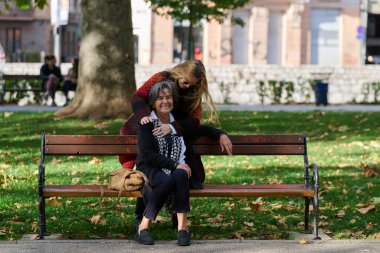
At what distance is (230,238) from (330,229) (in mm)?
973

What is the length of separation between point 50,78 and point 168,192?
2087 centimetres

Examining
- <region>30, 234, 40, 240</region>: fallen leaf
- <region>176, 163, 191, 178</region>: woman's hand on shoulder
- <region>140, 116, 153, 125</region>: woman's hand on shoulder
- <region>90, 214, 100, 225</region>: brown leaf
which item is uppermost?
<region>140, 116, 153, 125</region>: woman's hand on shoulder

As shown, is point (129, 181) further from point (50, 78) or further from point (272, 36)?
point (272, 36)

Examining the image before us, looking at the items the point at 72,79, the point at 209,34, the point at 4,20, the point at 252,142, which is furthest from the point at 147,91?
the point at 4,20

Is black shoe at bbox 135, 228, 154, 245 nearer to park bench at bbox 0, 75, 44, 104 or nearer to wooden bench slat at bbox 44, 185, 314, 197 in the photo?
wooden bench slat at bbox 44, 185, 314, 197

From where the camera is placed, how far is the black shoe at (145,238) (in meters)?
8.53

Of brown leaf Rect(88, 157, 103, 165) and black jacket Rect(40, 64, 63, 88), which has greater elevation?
black jacket Rect(40, 64, 63, 88)

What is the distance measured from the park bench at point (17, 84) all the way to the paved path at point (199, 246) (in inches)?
830

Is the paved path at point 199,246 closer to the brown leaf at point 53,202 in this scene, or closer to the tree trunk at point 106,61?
the brown leaf at point 53,202

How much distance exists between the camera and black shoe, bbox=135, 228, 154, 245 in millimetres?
8531

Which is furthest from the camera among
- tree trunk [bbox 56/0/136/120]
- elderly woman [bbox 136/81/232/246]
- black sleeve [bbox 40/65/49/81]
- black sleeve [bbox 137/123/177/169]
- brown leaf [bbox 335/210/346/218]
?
black sleeve [bbox 40/65/49/81]

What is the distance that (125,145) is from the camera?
939 centimetres

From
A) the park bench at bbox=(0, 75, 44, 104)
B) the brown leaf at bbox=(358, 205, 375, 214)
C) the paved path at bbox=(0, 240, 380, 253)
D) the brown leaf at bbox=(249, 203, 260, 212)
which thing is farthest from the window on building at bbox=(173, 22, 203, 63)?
the paved path at bbox=(0, 240, 380, 253)

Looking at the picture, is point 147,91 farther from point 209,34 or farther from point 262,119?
point 209,34
